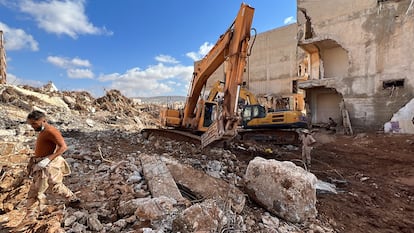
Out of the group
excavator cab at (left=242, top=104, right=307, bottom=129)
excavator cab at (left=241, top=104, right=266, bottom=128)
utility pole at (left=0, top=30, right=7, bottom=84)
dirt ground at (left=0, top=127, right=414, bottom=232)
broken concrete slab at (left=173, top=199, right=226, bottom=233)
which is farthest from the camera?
utility pole at (left=0, top=30, right=7, bottom=84)

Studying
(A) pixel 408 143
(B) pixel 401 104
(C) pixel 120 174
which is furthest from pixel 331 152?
(C) pixel 120 174

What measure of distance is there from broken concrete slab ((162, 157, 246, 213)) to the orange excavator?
1.41m

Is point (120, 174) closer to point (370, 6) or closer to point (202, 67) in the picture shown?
point (202, 67)

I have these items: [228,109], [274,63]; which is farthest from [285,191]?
[274,63]

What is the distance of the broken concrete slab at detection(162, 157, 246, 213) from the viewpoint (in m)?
3.57

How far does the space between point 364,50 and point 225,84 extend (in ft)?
34.4

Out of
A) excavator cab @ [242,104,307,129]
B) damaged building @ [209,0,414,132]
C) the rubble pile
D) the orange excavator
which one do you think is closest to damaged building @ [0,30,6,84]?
the rubble pile

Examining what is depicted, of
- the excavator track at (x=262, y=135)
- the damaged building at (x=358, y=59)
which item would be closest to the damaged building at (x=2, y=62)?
the excavator track at (x=262, y=135)

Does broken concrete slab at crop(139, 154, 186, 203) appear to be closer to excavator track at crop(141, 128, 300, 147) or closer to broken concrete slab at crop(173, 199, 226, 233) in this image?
broken concrete slab at crop(173, 199, 226, 233)

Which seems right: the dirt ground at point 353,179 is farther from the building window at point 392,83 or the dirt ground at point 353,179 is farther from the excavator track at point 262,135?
the building window at point 392,83

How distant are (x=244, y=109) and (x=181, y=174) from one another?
314 inches

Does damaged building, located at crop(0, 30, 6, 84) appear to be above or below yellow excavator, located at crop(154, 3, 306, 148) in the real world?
above

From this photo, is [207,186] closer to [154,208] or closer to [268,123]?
[154,208]

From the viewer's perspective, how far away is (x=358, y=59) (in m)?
13.5
